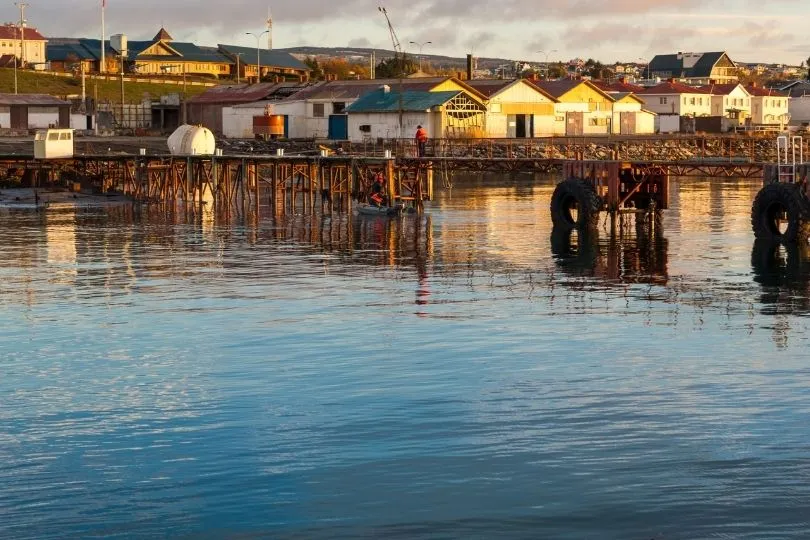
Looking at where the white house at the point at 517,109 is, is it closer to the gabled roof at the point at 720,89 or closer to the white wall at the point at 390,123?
the white wall at the point at 390,123

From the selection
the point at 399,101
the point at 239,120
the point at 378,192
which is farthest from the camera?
the point at 239,120

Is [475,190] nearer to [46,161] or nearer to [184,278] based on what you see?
[46,161]

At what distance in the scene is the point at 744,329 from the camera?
30.8m

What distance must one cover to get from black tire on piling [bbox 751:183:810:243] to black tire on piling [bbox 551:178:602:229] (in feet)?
28.5

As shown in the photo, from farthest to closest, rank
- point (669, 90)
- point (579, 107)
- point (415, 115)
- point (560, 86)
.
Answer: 1. point (669, 90)
2. point (560, 86)
3. point (579, 107)
4. point (415, 115)

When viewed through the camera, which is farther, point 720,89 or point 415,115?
point 720,89

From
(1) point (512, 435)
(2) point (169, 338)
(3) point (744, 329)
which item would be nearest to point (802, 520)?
(1) point (512, 435)

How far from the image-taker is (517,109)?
397 feet

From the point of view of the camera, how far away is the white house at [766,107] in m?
164

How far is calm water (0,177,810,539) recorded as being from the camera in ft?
56.6

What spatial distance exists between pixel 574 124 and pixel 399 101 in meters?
21.9

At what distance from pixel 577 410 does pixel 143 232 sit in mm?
40040

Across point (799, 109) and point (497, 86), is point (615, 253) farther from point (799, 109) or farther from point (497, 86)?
point (799, 109)

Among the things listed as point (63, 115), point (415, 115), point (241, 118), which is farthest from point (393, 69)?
point (415, 115)
